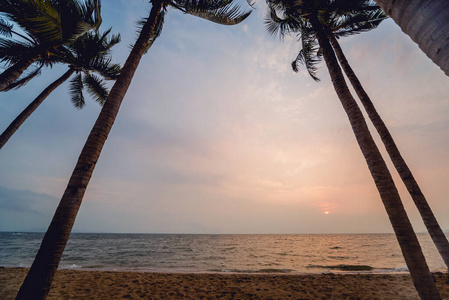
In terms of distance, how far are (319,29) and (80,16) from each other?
6.82 meters

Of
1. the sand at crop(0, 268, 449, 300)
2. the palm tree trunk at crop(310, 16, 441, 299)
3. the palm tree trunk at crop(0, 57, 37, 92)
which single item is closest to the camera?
the palm tree trunk at crop(310, 16, 441, 299)

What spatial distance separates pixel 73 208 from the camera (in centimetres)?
306

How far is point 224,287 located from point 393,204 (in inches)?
257

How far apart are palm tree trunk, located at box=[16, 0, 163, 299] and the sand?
454cm

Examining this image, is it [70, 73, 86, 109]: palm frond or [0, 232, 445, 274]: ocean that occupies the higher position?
[70, 73, 86, 109]: palm frond

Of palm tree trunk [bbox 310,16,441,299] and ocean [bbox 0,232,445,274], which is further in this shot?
ocean [bbox 0,232,445,274]

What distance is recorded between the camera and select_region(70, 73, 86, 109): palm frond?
10.2 meters

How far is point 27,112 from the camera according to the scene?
8.05 meters

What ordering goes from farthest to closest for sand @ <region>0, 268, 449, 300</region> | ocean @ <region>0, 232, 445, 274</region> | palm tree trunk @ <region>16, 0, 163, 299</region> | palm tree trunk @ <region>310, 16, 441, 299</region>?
ocean @ <region>0, 232, 445, 274</region>
sand @ <region>0, 268, 449, 300</region>
palm tree trunk @ <region>310, 16, 441, 299</region>
palm tree trunk @ <region>16, 0, 163, 299</region>

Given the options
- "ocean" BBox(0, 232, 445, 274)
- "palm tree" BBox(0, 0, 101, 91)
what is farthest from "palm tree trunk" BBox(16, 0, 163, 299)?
"ocean" BBox(0, 232, 445, 274)

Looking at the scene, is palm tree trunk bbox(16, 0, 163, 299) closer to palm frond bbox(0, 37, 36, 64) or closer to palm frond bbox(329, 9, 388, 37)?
palm frond bbox(0, 37, 36, 64)

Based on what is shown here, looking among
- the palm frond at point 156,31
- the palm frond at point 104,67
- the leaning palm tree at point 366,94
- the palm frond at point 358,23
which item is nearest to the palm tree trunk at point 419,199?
the leaning palm tree at point 366,94

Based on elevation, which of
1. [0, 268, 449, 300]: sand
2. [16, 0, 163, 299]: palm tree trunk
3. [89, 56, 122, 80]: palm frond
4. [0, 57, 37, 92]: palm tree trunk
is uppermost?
[89, 56, 122, 80]: palm frond

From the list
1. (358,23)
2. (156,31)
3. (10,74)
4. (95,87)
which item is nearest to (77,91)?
(95,87)
